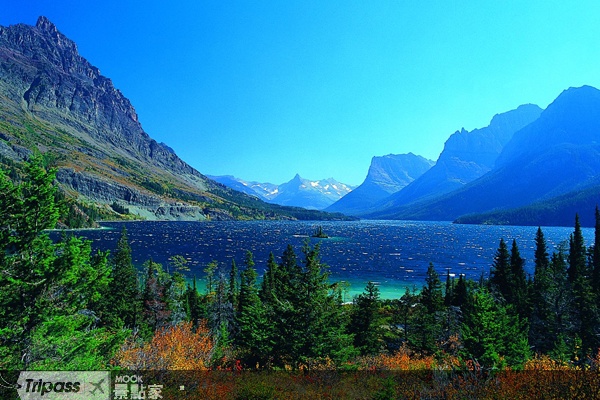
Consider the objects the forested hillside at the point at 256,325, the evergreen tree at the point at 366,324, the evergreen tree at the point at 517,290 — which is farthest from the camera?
the evergreen tree at the point at 517,290

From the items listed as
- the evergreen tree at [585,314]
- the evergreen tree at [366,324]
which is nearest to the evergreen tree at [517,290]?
the evergreen tree at [585,314]

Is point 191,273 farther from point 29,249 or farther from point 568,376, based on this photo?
point 568,376

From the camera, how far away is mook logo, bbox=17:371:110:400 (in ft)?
44.2

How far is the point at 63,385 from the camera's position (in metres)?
14.1

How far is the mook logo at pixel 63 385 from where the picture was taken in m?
13.5

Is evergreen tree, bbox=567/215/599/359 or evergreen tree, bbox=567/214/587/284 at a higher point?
evergreen tree, bbox=567/214/587/284

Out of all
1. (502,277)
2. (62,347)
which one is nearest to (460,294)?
(502,277)

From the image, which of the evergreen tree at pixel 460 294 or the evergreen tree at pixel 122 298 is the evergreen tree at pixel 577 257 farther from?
the evergreen tree at pixel 122 298

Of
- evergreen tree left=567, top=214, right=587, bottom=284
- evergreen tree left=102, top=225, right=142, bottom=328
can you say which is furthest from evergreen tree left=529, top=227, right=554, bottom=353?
evergreen tree left=102, top=225, right=142, bottom=328

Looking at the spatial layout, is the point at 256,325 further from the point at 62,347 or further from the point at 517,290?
the point at 517,290

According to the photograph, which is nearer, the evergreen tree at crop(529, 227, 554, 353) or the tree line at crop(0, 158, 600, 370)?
the tree line at crop(0, 158, 600, 370)

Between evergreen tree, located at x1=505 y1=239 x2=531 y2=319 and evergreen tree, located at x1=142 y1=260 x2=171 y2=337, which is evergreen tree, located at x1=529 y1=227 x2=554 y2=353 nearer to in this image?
evergreen tree, located at x1=505 y1=239 x2=531 y2=319

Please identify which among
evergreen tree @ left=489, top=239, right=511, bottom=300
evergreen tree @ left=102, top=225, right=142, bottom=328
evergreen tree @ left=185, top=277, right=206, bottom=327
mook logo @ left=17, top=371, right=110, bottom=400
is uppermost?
mook logo @ left=17, top=371, right=110, bottom=400

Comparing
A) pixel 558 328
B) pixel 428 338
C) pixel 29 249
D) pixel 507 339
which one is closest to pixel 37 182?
pixel 29 249
